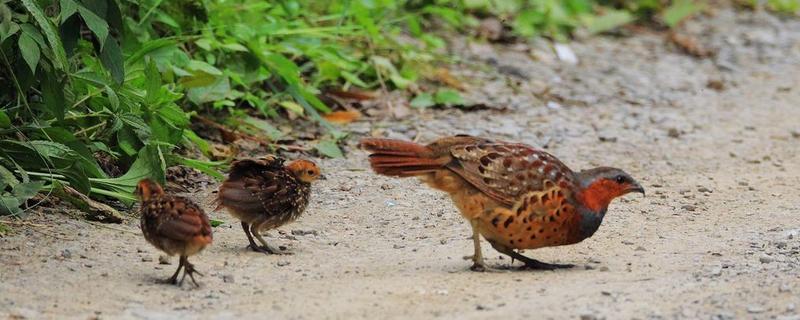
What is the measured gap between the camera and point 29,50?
613 cm

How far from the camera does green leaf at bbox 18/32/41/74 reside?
6102 millimetres

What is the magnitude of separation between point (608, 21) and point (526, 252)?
A: 7.14 m

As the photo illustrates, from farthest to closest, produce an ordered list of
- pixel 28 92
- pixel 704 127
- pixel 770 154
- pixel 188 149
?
pixel 704 127, pixel 770 154, pixel 188 149, pixel 28 92

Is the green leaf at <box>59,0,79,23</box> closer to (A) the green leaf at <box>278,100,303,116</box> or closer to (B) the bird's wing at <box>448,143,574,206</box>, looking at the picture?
(B) the bird's wing at <box>448,143,574,206</box>

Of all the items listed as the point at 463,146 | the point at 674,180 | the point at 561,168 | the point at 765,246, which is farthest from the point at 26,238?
the point at 674,180

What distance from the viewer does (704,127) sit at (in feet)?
33.8

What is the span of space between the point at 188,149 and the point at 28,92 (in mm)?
1411

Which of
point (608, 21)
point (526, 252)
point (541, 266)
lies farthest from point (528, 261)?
point (608, 21)

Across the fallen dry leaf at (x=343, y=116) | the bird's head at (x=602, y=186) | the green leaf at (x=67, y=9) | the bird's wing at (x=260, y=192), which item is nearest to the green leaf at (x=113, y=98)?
the green leaf at (x=67, y=9)

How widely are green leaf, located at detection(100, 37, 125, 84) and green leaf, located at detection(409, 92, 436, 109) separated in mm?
3838

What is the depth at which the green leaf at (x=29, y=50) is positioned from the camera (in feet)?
20.0

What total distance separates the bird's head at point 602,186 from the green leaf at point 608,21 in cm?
728

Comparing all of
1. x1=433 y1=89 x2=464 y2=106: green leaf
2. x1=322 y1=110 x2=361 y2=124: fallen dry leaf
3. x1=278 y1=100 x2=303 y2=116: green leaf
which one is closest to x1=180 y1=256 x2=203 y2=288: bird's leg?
x1=278 y1=100 x2=303 y2=116: green leaf

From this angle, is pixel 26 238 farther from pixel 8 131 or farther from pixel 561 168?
pixel 561 168
